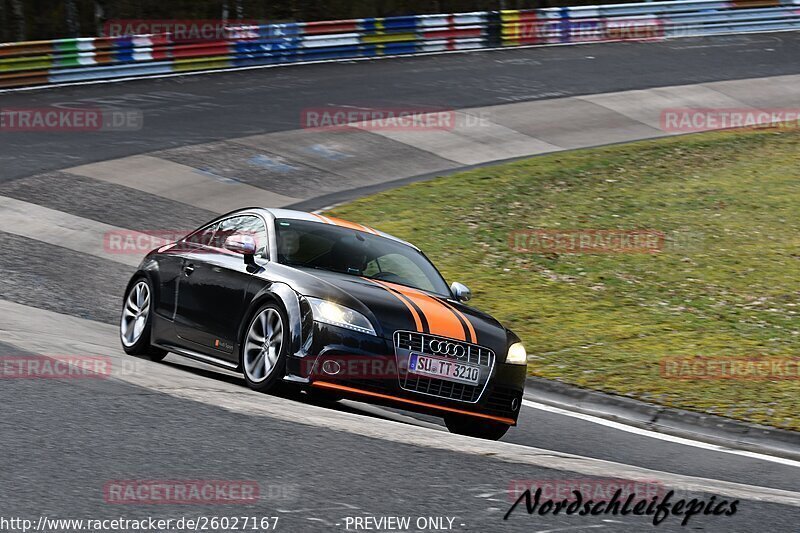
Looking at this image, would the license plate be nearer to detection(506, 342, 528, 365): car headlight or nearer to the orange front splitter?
the orange front splitter

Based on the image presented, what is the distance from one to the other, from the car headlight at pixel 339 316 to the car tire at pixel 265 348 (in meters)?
0.24

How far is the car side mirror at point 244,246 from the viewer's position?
864cm

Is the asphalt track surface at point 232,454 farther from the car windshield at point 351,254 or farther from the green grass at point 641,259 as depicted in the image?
the green grass at point 641,259

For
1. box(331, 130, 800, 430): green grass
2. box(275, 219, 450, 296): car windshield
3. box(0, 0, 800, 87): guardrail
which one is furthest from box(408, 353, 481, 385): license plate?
box(0, 0, 800, 87): guardrail

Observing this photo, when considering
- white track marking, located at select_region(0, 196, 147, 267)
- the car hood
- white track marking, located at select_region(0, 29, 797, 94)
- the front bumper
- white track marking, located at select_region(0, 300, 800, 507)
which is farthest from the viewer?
white track marking, located at select_region(0, 29, 797, 94)

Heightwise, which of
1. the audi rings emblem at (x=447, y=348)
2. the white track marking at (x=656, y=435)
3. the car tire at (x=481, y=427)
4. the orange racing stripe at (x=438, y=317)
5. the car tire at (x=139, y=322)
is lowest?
the white track marking at (x=656, y=435)

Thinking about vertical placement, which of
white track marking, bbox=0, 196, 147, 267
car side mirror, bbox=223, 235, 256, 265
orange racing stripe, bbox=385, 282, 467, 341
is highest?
car side mirror, bbox=223, 235, 256, 265

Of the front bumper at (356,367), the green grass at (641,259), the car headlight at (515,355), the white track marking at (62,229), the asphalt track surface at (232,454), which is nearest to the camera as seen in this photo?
the asphalt track surface at (232,454)

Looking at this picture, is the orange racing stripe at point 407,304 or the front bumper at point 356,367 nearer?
the front bumper at point 356,367

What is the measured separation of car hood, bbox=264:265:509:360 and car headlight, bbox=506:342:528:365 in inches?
2.2

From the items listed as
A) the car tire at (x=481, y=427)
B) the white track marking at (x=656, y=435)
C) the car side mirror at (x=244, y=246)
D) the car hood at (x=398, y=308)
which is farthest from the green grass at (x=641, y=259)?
the car side mirror at (x=244, y=246)

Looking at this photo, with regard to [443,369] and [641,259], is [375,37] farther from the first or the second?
[443,369]

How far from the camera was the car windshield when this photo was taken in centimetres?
876

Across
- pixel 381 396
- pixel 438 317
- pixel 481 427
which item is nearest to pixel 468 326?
pixel 438 317
